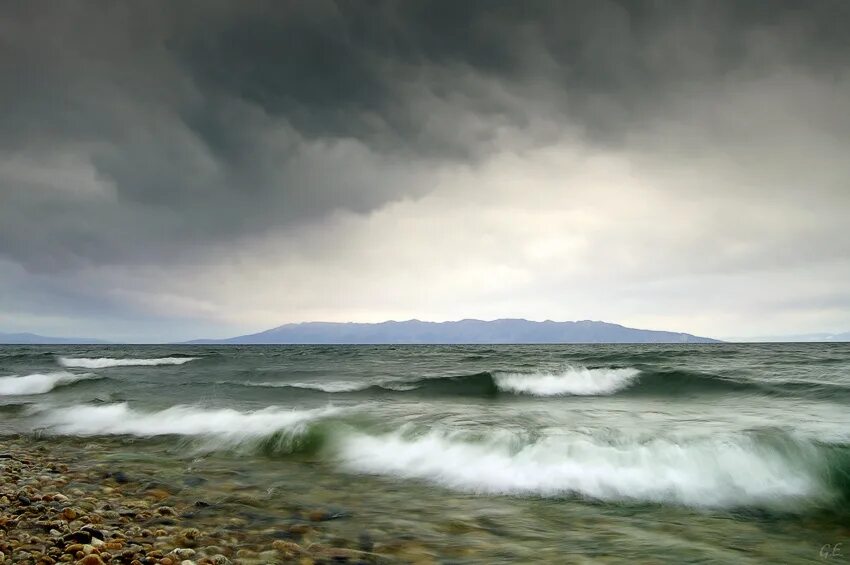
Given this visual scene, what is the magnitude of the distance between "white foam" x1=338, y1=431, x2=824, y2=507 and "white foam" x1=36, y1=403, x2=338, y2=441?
3.52 metres

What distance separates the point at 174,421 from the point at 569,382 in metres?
17.4

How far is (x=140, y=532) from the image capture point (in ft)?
16.6

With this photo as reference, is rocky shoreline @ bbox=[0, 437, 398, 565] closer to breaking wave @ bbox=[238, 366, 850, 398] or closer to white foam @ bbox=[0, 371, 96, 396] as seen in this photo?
breaking wave @ bbox=[238, 366, 850, 398]

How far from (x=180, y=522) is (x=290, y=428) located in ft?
20.7

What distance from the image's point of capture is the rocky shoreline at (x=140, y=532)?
4426 millimetres

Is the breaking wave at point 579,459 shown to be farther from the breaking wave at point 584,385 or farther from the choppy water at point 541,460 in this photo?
the breaking wave at point 584,385

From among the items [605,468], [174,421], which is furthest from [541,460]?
[174,421]

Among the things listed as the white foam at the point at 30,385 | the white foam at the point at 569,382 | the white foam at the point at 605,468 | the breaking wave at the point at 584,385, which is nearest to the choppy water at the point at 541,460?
the white foam at the point at 605,468

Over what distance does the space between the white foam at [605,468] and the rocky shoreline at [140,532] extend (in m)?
2.97


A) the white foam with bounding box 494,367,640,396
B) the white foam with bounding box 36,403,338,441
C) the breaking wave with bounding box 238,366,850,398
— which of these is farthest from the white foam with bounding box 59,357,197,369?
the white foam with bounding box 494,367,640,396

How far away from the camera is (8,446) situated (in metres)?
10.5

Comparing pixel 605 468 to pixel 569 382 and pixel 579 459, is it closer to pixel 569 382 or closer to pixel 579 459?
pixel 579 459

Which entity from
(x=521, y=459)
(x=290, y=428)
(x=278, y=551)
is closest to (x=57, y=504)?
(x=278, y=551)

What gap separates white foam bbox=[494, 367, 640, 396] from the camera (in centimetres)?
2191
